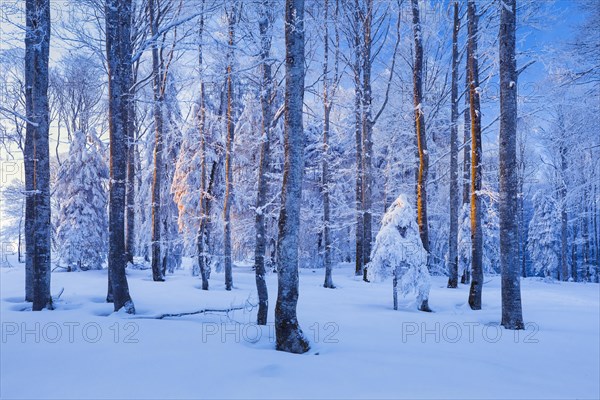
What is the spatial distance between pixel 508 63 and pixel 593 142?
4929 millimetres

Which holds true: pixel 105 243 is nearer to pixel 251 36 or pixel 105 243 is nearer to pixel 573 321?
pixel 251 36

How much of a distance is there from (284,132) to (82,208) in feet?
53.3

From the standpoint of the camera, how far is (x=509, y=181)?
24.7 feet

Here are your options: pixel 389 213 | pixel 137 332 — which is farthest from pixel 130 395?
pixel 389 213

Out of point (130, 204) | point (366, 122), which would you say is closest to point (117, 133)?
point (130, 204)

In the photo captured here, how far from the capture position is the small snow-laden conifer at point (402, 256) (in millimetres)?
9750

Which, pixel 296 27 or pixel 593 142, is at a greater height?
pixel 296 27

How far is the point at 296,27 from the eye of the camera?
17.9ft

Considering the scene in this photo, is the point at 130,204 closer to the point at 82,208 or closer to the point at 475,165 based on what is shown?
the point at 82,208

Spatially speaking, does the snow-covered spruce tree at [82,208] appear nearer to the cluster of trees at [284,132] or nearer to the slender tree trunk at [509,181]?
the cluster of trees at [284,132]

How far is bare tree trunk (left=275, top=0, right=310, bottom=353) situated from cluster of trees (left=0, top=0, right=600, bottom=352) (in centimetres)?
2

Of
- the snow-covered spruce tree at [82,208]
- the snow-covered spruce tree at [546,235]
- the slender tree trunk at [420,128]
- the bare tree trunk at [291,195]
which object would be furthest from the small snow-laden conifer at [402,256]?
the snow-covered spruce tree at [546,235]

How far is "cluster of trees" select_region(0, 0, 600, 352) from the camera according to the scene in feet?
24.9

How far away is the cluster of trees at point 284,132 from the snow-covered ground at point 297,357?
805 millimetres
